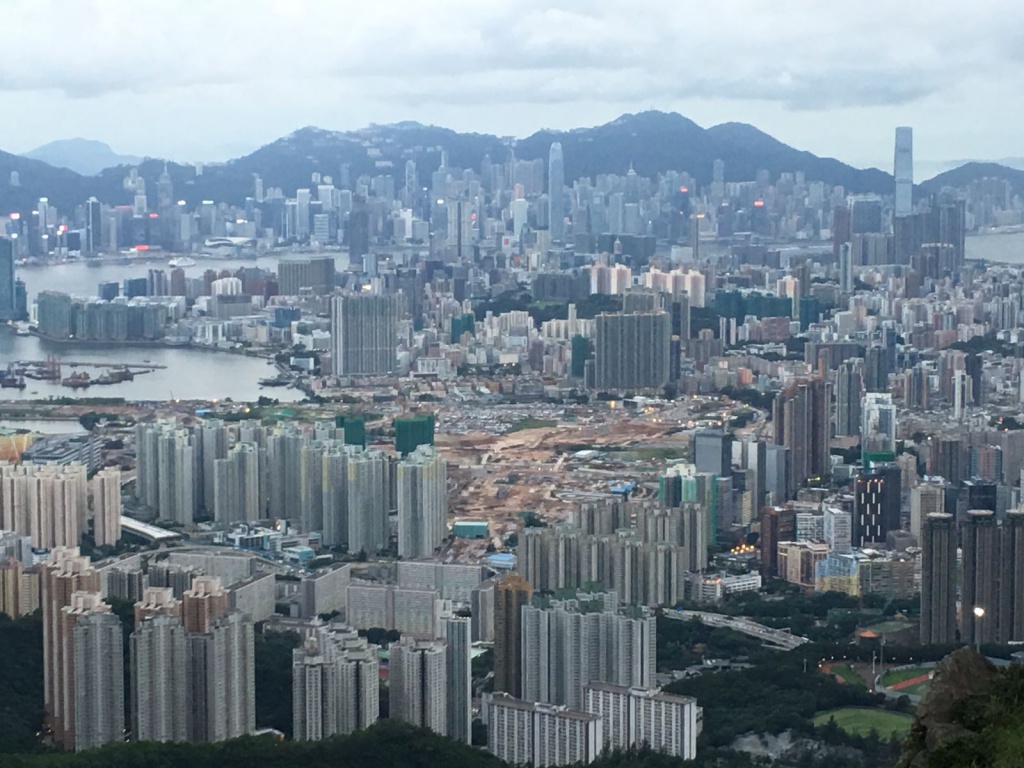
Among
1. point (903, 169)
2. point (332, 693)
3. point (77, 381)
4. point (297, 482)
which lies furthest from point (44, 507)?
point (903, 169)

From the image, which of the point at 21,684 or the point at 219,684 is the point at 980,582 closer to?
the point at 219,684

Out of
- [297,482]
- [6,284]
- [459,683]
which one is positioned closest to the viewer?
[459,683]

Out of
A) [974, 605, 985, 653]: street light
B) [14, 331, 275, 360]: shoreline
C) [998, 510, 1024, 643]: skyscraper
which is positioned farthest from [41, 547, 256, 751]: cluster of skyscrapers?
[14, 331, 275, 360]: shoreline

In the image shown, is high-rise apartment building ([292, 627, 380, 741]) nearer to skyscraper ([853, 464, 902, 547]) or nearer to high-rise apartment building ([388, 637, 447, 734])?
high-rise apartment building ([388, 637, 447, 734])

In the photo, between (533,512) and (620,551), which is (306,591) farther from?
(533,512)

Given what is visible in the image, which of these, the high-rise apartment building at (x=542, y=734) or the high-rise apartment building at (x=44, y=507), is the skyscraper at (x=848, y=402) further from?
the high-rise apartment building at (x=542, y=734)

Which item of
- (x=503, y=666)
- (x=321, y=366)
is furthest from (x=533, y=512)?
(x=321, y=366)

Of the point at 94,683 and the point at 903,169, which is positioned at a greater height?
the point at 903,169

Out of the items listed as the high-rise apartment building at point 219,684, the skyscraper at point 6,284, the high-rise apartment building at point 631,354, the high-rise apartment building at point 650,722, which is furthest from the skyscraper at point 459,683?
the skyscraper at point 6,284
